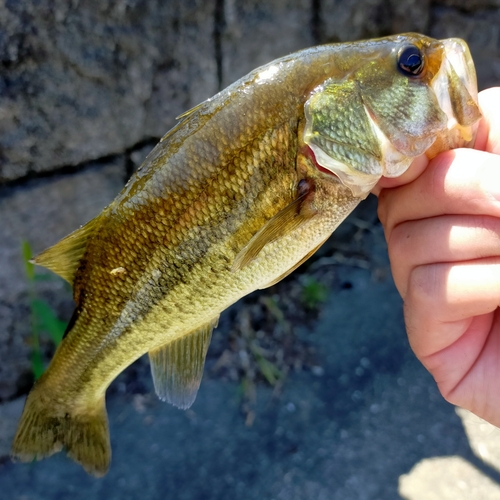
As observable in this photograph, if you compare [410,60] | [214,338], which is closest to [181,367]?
[410,60]

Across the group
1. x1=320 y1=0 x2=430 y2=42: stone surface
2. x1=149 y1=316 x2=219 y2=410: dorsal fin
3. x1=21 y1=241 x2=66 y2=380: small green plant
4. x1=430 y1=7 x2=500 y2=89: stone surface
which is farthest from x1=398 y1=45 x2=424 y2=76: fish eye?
x1=430 y1=7 x2=500 y2=89: stone surface

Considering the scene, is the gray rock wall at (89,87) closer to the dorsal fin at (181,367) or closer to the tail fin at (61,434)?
the tail fin at (61,434)

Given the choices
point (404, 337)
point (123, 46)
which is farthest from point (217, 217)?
point (404, 337)

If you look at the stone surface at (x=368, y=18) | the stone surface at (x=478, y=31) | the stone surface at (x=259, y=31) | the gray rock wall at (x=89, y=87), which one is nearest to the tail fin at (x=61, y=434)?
the gray rock wall at (x=89, y=87)

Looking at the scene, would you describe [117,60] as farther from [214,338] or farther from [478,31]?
[478,31]

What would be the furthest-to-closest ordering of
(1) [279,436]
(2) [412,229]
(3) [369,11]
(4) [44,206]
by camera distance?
(3) [369,11] < (1) [279,436] < (4) [44,206] < (2) [412,229]

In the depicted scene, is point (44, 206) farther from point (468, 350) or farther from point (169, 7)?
point (468, 350)
